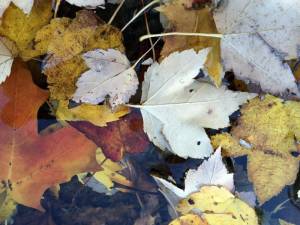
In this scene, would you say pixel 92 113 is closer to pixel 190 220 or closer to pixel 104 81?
pixel 104 81

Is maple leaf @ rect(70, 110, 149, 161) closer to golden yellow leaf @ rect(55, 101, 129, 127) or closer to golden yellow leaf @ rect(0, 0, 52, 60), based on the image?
golden yellow leaf @ rect(55, 101, 129, 127)

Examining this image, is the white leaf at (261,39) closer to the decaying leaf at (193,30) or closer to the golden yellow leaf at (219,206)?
the decaying leaf at (193,30)

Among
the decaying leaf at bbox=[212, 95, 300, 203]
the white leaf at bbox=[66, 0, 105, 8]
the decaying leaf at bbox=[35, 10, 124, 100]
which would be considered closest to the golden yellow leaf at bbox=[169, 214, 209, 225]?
the decaying leaf at bbox=[212, 95, 300, 203]

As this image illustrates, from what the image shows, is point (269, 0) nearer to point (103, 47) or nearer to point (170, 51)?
point (170, 51)

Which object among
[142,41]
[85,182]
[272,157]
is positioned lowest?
[85,182]

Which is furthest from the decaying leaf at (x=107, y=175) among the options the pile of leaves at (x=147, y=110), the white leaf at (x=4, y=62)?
the white leaf at (x=4, y=62)

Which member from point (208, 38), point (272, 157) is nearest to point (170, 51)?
point (208, 38)
